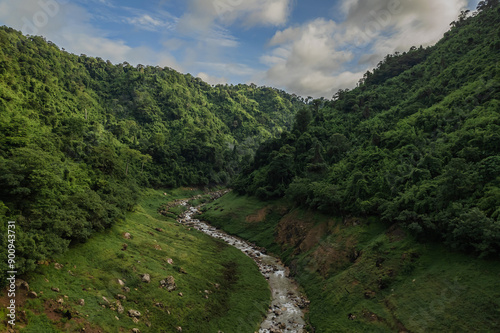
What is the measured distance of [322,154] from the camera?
8969 cm

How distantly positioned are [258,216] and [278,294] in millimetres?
35664

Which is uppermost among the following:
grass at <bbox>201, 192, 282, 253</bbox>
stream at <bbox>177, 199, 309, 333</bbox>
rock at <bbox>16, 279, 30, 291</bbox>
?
rock at <bbox>16, 279, 30, 291</bbox>

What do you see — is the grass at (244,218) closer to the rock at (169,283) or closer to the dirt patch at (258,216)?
the dirt patch at (258,216)

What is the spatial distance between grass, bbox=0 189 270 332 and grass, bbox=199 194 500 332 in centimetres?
1038

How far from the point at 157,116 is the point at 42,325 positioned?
170565 millimetres

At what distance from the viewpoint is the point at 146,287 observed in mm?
35188

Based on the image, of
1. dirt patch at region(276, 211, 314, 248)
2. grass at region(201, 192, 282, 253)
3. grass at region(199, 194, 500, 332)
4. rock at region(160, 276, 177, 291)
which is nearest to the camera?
grass at region(199, 194, 500, 332)

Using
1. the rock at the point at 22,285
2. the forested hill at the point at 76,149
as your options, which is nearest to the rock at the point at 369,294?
the forested hill at the point at 76,149

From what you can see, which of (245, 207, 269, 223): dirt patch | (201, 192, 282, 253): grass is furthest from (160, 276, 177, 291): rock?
(245, 207, 269, 223): dirt patch

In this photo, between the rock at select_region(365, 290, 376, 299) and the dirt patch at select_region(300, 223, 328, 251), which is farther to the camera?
the dirt patch at select_region(300, 223, 328, 251)

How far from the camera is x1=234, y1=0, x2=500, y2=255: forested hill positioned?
37625mm

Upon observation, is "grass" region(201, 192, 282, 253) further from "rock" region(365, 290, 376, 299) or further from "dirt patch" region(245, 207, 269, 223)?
"rock" region(365, 290, 376, 299)

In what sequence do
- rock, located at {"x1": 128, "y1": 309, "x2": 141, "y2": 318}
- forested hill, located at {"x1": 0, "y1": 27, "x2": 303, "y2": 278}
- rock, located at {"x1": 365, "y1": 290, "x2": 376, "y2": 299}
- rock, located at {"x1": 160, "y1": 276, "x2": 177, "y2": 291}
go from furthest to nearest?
rock, located at {"x1": 365, "y1": 290, "x2": 376, "y2": 299}
rock, located at {"x1": 160, "y1": 276, "x2": 177, "y2": 291}
forested hill, located at {"x1": 0, "y1": 27, "x2": 303, "y2": 278}
rock, located at {"x1": 128, "y1": 309, "x2": 141, "y2": 318}

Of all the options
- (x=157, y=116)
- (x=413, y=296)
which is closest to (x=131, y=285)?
(x=413, y=296)
